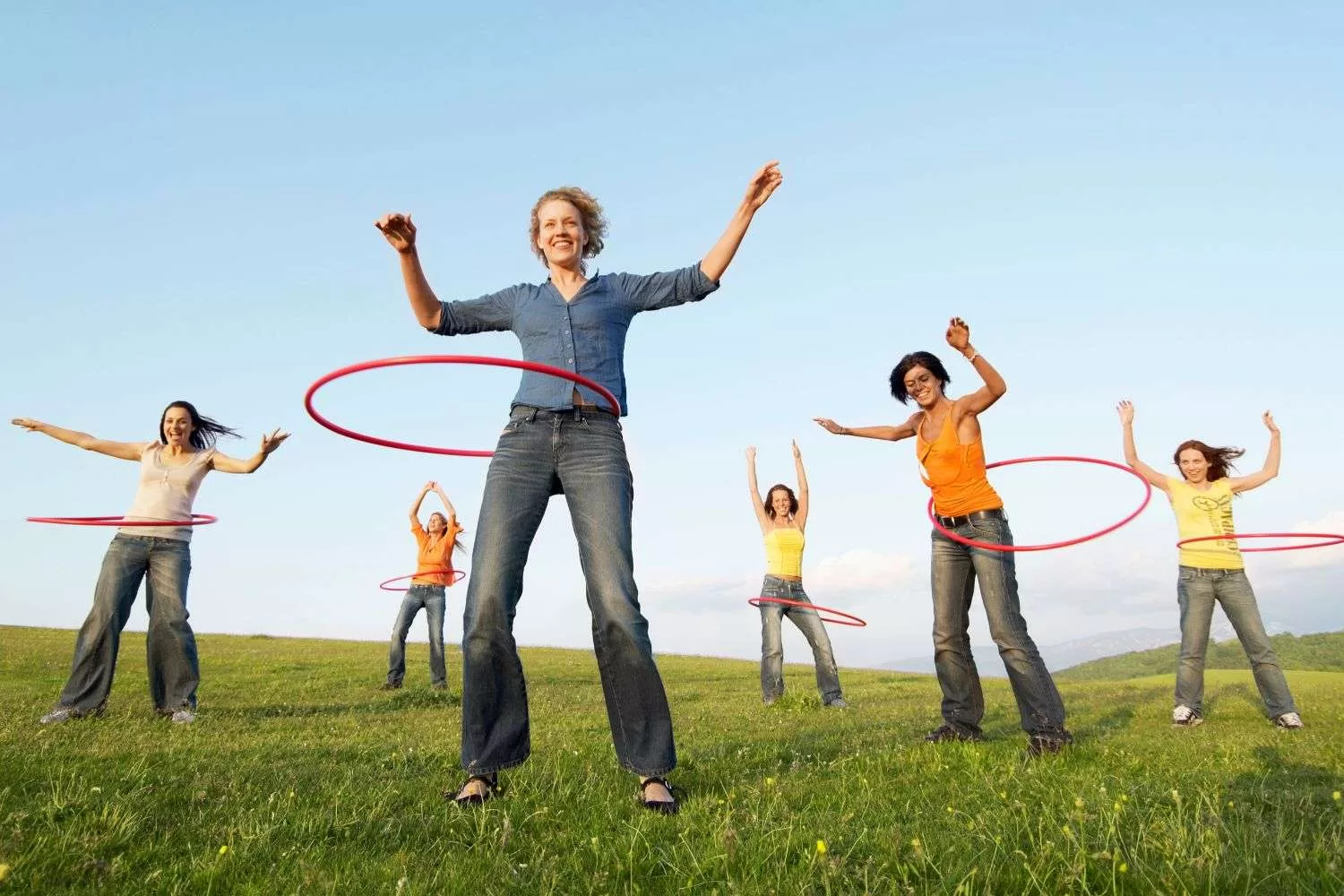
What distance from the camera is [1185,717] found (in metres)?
10.5

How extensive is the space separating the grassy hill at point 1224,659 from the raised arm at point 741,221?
2498 centimetres

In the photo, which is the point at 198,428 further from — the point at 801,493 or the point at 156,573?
the point at 801,493

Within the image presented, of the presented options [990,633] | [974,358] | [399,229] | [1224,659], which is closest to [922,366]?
[974,358]

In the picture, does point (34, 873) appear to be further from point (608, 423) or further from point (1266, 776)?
point (1266, 776)

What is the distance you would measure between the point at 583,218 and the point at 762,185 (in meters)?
1.24

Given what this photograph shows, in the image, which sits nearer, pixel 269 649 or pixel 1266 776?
pixel 1266 776

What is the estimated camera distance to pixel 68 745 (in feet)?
23.9

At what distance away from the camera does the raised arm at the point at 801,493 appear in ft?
45.8

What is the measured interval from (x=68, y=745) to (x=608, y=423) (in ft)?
17.9

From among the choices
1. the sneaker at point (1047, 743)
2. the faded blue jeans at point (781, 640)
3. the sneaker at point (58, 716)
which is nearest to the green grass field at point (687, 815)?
the sneaker at point (1047, 743)

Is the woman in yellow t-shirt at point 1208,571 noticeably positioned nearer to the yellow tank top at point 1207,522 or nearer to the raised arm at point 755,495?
the yellow tank top at point 1207,522

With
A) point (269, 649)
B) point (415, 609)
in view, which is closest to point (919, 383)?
point (415, 609)

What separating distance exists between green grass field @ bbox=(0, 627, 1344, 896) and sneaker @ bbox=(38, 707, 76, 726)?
10.9 inches

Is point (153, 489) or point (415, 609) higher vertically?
point (153, 489)
